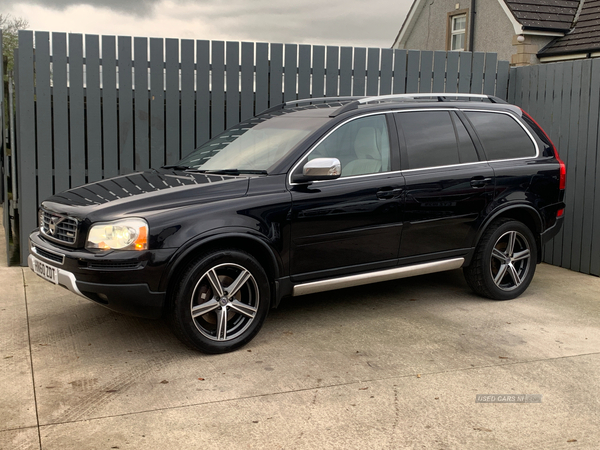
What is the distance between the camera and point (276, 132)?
5676 millimetres

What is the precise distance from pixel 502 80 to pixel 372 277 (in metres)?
4.83

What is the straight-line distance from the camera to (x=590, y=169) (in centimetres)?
762

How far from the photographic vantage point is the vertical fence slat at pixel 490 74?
8.98 m

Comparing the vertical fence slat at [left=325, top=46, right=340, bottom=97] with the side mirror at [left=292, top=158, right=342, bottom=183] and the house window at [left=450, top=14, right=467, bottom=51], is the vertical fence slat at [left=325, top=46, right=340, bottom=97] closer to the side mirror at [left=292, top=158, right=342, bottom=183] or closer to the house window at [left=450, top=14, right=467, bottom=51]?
the side mirror at [left=292, top=158, right=342, bottom=183]

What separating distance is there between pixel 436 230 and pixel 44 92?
15.7ft

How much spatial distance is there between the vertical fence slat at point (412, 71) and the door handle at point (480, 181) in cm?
306

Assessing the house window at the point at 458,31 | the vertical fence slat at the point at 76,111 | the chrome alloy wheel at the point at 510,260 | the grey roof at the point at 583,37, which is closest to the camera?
the chrome alloy wheel at the point at 510,260

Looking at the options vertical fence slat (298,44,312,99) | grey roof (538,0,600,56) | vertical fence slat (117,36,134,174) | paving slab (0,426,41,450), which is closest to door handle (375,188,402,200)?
paving slab (0,426,41,450)

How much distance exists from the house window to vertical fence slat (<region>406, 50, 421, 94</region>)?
42.1 ft

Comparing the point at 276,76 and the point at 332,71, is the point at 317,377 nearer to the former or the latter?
the point at 276,76

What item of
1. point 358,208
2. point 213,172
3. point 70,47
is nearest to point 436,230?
point 358,208

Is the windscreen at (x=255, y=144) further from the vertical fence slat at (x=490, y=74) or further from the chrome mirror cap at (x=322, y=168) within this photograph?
the vertical fence slat at (x=490, y=74)

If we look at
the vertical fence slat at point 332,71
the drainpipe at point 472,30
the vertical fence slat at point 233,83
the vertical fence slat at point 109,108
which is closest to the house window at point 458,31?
the drainpipe at point 472,30

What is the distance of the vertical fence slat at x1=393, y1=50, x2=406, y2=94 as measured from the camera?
28.4ft
